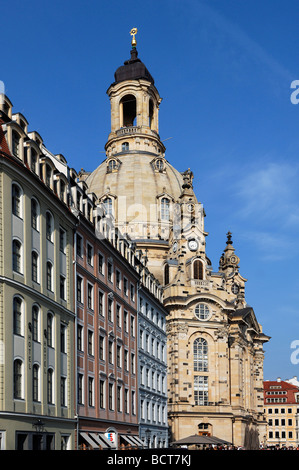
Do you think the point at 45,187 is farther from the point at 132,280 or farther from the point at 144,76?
the point at 144,76

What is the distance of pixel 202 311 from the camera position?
122562mm

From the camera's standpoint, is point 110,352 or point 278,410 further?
Answer: point 278,410

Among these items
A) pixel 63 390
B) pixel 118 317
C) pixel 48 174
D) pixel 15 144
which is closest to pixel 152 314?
pixel 118 317

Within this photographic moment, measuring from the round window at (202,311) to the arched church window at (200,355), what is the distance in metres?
3.86

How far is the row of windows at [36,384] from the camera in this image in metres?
39.5

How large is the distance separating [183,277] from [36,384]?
82.2 metres

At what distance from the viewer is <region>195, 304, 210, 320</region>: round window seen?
12194 centimetres

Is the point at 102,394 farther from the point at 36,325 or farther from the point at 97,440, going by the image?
the point at 36,325

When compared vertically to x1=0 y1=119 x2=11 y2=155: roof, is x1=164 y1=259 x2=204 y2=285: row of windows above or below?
above

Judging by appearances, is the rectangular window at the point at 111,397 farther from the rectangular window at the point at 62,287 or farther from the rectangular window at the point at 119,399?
the rectangular window at the point at 62,287

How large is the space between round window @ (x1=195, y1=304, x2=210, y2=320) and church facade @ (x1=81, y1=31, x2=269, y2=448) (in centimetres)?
17

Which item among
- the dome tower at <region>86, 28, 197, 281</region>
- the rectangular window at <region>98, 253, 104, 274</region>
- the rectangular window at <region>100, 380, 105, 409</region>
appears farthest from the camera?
the dome tower at <region>86, 28, 197, 281</region>

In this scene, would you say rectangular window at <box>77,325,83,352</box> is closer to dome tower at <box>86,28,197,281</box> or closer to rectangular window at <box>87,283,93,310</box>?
rectangular window at <box>87,283,93,310</box>

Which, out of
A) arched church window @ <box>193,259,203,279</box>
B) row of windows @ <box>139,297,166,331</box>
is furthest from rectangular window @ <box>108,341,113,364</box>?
arched church window @ <box>193,259,203,279</box>
